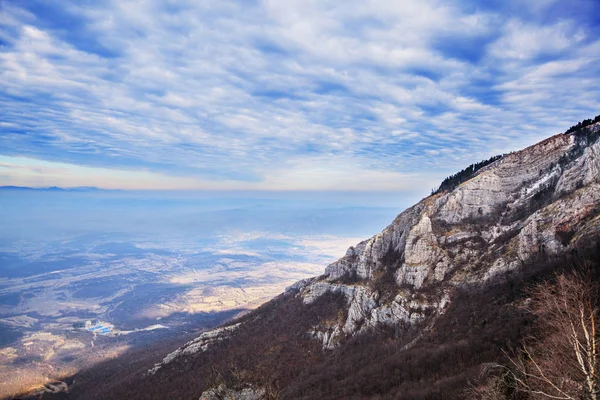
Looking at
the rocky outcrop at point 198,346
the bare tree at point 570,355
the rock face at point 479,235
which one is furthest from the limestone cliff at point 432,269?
the bare tree at point 570,355

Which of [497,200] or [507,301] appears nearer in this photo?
[507,301]

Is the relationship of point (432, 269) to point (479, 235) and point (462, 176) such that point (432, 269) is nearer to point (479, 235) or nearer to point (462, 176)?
point (479, 235)

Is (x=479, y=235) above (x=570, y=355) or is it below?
above

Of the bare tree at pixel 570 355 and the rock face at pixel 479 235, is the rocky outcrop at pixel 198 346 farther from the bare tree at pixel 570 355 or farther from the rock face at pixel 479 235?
the bare tree at pixel 570 355

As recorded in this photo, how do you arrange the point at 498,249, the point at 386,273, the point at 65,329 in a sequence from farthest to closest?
the point at 65,329
the point at 386,273
the point at 498,249

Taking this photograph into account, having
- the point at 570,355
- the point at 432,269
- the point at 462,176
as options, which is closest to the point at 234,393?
the point at 432,269

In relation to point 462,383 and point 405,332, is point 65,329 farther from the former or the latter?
point 462,383

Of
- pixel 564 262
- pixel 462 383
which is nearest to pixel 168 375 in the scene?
pixel 462 383
